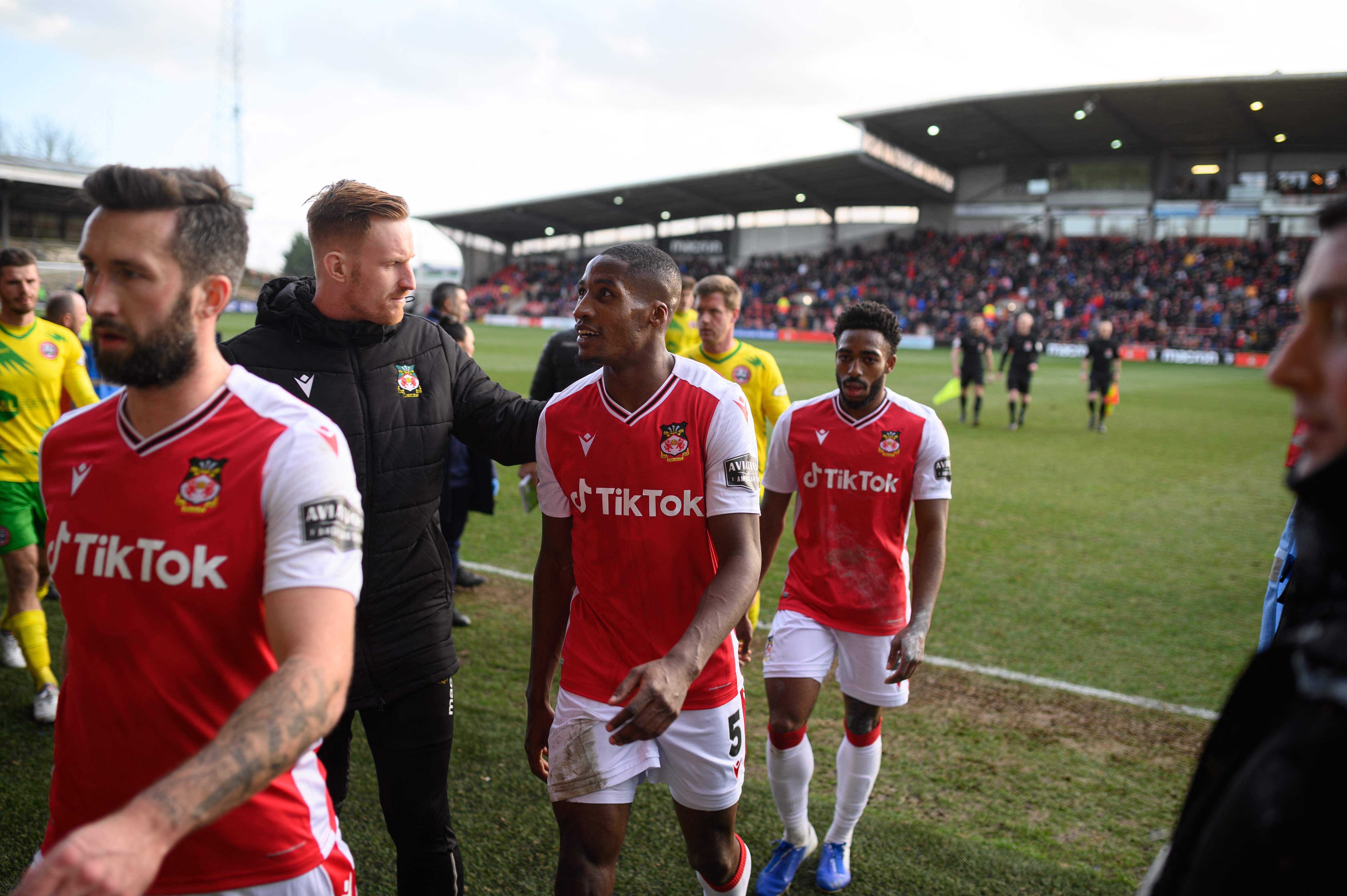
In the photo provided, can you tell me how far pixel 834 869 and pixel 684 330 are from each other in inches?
192

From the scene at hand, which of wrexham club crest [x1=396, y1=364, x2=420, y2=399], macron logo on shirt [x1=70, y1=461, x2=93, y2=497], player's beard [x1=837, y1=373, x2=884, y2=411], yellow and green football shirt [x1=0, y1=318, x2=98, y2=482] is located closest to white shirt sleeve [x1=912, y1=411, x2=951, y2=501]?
player's beard [x1=837, y1=373, x2=884, y2=411]

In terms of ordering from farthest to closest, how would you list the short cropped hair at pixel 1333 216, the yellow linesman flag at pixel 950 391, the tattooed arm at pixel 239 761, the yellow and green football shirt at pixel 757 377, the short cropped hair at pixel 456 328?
the yellow linesman flag at pixel 950 391 → the short cropped hair at pixel 456 328 → the yellow and green football shirt at pixel 757 377 → the tattooed arm at pixel 239 761 → the short cropped hair at pixel 1333 216

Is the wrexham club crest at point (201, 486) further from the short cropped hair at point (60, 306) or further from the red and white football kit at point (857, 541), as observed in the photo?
the short cropped hair at point (60, 306)

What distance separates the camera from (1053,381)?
27203 millimetres

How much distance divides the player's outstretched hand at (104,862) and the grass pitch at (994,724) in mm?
2415

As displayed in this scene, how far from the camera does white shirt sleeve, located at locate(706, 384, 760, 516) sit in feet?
9.34

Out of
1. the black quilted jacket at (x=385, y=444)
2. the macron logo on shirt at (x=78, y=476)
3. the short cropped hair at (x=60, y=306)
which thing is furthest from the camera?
the short cropped hair at (x=60, y=306)

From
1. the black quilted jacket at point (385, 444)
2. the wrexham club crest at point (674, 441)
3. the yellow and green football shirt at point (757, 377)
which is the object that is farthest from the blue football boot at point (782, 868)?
the yellow and green football shirt at point (757, 377)

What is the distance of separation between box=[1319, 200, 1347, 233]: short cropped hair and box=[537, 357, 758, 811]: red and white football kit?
71.9 inches

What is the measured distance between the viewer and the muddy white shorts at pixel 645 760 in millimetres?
2805

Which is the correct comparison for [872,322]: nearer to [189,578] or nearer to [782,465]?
[782,465]

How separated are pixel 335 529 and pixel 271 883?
0.79 meters

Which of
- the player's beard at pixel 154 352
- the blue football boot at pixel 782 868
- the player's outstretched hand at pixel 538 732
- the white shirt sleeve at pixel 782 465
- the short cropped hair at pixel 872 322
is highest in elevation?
the short cropped hair at pixel 872 322

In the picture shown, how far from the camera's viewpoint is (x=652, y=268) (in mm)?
2941
